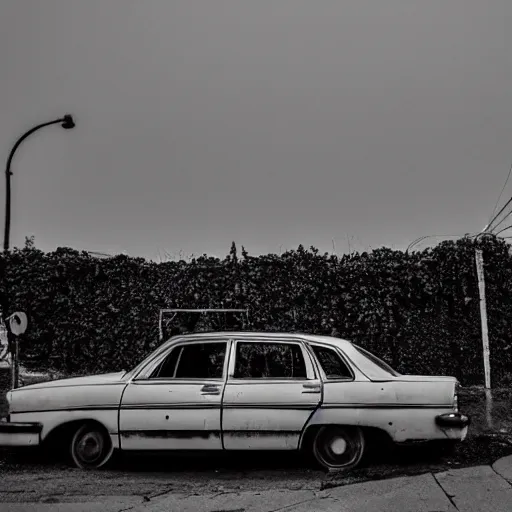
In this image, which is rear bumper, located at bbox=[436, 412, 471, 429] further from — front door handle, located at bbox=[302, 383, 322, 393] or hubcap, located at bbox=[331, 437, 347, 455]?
front door handle, located at bbox=[302, 383, 322, 393]

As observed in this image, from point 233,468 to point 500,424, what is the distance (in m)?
3.89

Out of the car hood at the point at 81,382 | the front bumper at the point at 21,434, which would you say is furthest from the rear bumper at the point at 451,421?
the front bumper at the point at 21,434

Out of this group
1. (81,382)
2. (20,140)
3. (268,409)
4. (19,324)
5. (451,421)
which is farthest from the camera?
(20,140)

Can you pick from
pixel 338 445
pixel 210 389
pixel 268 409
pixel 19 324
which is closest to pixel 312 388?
pixel 268 409

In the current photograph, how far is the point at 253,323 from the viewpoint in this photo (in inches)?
436

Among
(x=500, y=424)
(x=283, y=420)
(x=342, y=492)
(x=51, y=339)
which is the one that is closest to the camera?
(x=342, y=492)

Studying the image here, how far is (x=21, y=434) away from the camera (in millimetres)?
6637

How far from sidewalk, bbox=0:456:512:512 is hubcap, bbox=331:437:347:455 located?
0.65 metres

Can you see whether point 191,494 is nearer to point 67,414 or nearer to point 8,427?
point 67,414

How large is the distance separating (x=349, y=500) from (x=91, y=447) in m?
2.81

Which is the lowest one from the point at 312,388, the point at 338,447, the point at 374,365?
the point at 338,447

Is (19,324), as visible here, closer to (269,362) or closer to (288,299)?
(288,299)

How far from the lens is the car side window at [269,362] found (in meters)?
6.76

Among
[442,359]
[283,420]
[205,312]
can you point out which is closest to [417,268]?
[442,359]
